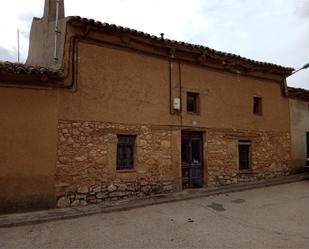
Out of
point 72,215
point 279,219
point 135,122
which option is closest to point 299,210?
point 279,219

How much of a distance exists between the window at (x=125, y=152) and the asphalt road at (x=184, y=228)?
1653mm

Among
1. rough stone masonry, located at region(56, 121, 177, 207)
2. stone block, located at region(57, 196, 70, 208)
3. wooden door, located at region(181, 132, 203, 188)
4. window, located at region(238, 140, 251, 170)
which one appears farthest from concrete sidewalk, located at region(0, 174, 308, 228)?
window, located at region(238, 140, 251, 170)

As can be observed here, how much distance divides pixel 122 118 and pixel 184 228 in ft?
13.4

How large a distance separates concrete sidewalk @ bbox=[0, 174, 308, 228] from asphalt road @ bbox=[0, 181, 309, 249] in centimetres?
21

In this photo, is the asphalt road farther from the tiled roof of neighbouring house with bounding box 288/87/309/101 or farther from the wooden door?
the tiled roof of neighbouring house with bounding box 288/87/309/101

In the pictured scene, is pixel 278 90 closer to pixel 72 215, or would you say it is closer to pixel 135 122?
pixel 135 122

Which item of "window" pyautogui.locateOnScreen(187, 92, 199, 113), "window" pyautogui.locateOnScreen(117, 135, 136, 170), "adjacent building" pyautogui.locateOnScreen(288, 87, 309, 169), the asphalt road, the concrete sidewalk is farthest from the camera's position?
"adjacent building" pyautogui.locateOnScreen(288, 87, 309, 169)

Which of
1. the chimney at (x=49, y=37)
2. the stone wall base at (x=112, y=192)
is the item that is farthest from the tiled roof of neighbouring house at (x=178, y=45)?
the stone wall base at (x=112, y=192)

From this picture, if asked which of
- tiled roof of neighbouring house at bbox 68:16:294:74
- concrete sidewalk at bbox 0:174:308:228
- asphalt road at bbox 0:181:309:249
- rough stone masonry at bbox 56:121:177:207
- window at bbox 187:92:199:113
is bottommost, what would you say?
asphalt road at bbox 0:181:309:249

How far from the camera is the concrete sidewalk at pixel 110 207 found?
768 cm

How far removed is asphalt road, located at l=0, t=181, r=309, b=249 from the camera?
633 cm

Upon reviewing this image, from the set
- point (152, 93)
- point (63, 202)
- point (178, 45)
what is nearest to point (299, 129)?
point (178, 45)

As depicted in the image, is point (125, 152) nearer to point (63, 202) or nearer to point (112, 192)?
point (112, 192)

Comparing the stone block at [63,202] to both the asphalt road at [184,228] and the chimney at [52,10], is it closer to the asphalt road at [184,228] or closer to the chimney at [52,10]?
the asphalt road at [184,228]
